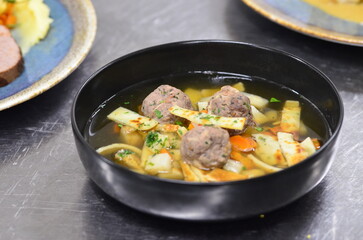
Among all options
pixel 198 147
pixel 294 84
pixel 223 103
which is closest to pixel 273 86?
pixel 294 84

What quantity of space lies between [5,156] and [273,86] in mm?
1188

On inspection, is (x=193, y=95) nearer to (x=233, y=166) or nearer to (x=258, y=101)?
(x=258, y=101)

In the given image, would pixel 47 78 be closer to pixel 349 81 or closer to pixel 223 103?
pixel 223 103

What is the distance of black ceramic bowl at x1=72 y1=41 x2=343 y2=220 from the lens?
162 centimetres

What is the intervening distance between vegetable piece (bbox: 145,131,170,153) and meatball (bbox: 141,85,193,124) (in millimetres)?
85

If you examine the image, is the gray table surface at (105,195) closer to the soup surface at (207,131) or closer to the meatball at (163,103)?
the soup surface at (207,131)

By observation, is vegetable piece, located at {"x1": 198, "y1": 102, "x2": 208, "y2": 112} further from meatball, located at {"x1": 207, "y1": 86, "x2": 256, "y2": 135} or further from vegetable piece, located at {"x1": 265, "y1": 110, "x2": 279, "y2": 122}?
vegetable piece, located at {"x1": 265, "y1": 110, "x2": 279, "y2": 122}

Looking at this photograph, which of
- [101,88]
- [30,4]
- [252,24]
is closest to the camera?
[101,88]

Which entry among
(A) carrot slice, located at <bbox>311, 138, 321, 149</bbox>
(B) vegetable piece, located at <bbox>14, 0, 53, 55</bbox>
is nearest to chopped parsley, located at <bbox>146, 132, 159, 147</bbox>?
(A) carrot slice, located at <bbox>311, 138, 321, 149</bbox>

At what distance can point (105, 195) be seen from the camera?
6.64ft

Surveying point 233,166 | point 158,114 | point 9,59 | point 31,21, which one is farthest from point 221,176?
point 31,21

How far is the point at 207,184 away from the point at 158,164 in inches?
13.0

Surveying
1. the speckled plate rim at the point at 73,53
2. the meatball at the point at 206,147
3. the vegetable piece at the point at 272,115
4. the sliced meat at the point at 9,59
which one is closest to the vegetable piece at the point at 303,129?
the vegetable piece at the point at 272,115

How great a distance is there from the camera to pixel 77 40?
282 cm
